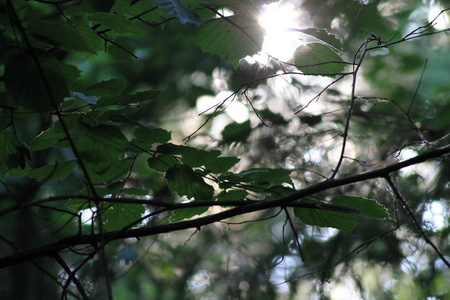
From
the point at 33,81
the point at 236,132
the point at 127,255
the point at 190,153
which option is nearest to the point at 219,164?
the point at 190,153

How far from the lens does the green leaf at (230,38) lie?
4.10 ft

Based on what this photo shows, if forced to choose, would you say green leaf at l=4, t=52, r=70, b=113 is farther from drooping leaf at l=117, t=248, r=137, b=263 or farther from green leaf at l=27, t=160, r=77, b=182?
drooping leaf at l=117, t=248, r=137, b=263

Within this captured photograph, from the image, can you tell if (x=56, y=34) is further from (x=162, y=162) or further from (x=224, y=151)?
(x=224, y=151)

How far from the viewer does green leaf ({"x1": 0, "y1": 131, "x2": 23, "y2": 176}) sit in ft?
3.90

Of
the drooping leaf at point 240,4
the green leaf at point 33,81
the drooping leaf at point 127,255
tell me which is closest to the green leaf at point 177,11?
the drooping leaf at point 240,4

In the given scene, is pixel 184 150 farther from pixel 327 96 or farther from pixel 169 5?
pixel 327 96

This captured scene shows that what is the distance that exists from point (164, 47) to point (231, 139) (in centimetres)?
142

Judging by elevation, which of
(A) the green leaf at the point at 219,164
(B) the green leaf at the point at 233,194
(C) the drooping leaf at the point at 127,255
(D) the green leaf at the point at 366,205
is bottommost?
(D) the green leaf at the point at 366,205

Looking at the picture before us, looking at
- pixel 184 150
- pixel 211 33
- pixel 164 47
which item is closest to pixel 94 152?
pixel 184 150

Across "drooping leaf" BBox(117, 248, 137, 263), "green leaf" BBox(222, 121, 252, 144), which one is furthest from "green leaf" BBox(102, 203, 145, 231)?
"green leaf" BBox(222, 121, 252, 144)

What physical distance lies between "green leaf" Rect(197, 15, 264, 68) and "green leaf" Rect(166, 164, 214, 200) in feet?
1.37

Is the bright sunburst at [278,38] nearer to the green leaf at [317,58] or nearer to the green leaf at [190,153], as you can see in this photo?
the green leaf at [317,58]

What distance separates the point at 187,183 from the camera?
1.16 meters

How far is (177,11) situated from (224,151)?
1.86m
